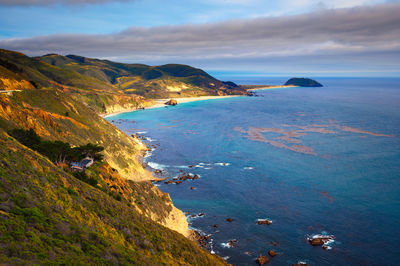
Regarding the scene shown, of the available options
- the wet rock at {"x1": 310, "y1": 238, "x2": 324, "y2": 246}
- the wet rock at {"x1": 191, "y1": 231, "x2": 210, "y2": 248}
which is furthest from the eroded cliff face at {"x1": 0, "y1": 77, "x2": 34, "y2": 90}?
the wet rock at {"x1": 310, "y1": 238, "x2": 324, "y2": 246}

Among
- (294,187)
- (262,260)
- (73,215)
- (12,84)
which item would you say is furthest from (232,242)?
(12,84)

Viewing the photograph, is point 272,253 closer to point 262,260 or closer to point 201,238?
point 262,260

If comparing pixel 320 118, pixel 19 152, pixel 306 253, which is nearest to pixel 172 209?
pixel 306 253

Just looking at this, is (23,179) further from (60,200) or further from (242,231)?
(242,231)

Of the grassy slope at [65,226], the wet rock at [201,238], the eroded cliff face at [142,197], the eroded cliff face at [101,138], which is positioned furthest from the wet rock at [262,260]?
the eroded cliff face at [101,138]

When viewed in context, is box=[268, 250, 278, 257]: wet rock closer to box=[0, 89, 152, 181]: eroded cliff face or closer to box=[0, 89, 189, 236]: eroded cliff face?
box=[0, 89, 189, 236]: eroded cliff face

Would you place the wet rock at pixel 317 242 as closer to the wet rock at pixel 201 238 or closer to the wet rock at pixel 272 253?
the wet rock at pixel 272 253
